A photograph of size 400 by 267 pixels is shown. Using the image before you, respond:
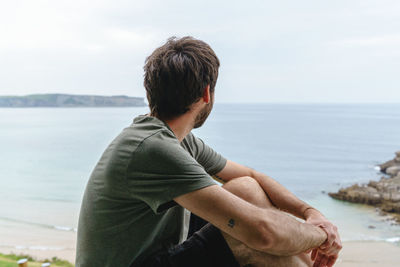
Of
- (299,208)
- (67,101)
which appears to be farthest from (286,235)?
(67,101)

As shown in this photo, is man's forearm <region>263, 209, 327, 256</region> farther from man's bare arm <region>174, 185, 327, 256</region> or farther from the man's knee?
the man's knee

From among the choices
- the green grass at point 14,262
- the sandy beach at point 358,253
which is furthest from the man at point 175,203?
the sandy beach at point 358,253

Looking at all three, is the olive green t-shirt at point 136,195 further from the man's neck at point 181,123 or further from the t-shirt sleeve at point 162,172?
the man's neck at point 181,123

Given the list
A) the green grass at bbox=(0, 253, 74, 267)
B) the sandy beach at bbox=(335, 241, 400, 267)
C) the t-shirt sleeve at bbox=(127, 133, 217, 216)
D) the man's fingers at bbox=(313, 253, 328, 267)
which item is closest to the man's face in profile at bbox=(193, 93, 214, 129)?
the t-shirt sleeve at bbox=(127, 133, 217, 216)

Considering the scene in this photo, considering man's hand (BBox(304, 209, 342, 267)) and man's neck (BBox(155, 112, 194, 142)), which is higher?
man's neck (BBox(155, 112, 194, 142))

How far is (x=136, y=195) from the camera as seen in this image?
1281mm

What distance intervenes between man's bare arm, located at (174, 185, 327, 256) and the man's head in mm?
415

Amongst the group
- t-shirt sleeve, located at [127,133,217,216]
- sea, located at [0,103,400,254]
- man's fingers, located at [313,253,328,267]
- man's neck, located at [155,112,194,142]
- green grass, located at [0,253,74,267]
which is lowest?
sea, located at [0,103,400,254]

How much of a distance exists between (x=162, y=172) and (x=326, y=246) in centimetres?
85

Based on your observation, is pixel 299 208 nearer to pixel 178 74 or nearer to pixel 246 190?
pixel 246 190

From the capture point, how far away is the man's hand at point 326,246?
162cm

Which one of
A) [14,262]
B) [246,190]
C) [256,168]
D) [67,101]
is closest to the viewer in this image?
[246,190]

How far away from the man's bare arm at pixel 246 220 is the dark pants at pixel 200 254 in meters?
0.12

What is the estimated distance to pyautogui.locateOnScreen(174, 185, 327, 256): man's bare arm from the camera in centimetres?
125
